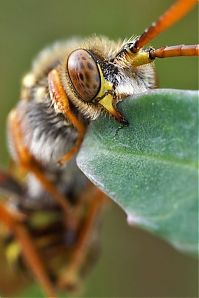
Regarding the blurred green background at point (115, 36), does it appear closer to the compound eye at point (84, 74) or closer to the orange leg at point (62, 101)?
the orange leg at point (62, 101)

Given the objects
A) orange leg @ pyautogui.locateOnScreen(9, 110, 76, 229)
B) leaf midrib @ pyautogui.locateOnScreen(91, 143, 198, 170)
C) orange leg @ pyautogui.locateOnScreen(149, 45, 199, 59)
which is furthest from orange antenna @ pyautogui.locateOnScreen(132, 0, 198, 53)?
orange leg @ pyautogui.locateOnScreen(9, 110, 76, 229)

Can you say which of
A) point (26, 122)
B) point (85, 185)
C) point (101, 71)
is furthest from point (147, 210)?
point (85, 185)

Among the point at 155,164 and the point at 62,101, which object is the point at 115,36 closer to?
the point at 62,101

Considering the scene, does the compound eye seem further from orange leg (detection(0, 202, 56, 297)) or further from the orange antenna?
orange leg (detection(0, 202, 56, 297))

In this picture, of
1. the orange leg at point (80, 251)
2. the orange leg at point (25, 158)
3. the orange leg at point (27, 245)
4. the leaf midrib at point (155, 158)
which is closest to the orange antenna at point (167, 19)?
the leaf midrib at point (155, 158)

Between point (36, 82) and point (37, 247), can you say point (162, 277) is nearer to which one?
point (37, 247)
